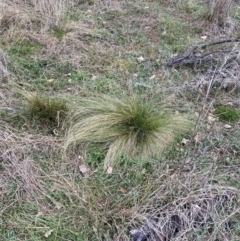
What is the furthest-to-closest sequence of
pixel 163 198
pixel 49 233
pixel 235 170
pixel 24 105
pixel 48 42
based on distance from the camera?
1. pixel 48 42
2. pixel 24 105
3. pixel 235 170
4. pixel 163 198
5. pixel 49 233

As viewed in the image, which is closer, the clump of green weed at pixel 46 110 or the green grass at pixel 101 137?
the green grass at pixel 101 137

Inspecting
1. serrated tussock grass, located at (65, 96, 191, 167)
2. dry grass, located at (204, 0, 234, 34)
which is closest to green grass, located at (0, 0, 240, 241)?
serrated tussock grass, located at (65, 96, 191, 167)

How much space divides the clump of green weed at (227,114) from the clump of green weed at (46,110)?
3.93 ft

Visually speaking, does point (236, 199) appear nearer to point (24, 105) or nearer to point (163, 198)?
point (163, 198)

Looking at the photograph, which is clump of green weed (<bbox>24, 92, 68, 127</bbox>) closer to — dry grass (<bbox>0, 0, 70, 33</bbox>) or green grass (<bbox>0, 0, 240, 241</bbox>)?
green grass (<bbox>0, 0, 240, 241</bbox>)

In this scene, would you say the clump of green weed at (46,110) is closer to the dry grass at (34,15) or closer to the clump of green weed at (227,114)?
the clump of green weed at (227,114)

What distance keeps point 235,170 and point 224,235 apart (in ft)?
1.79

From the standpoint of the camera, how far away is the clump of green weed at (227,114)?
2984mm

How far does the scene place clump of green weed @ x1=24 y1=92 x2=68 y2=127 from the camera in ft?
9.20

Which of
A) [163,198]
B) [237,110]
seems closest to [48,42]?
[237,110]

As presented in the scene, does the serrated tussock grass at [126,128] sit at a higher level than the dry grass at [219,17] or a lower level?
lower

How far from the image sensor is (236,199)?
7.52ft

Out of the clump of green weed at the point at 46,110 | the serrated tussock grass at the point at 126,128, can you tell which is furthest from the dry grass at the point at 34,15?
the serrated tussock grass at the point at 126,128

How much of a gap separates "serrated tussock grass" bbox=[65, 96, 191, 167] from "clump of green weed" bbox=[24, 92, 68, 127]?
0.36 ft
